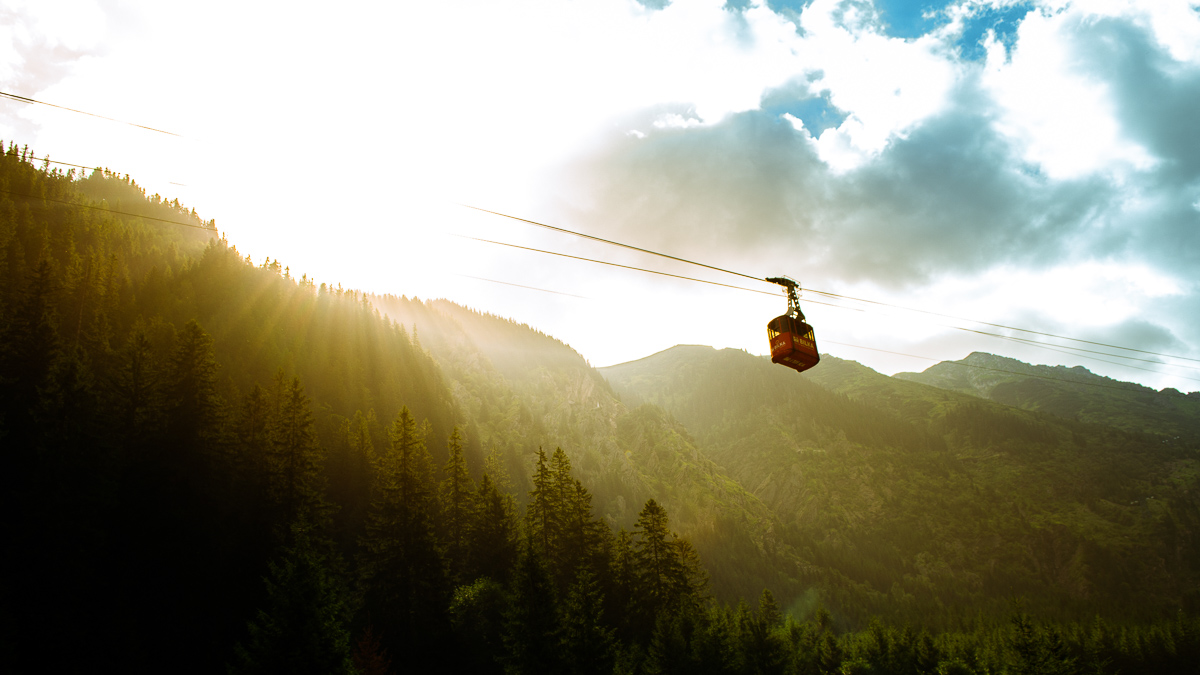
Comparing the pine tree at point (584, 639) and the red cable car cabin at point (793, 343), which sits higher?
the red cable car cabin at point (793, 343)

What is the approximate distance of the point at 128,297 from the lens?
75.4m

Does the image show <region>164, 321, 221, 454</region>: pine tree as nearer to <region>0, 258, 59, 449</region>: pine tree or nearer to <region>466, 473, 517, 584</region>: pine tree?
<region>0, 258, 59, 449</region>: pine tree

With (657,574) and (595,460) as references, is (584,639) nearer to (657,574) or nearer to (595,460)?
(657,574)

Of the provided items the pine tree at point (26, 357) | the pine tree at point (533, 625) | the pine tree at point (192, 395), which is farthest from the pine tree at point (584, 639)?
the pine tree at point (26, 357)

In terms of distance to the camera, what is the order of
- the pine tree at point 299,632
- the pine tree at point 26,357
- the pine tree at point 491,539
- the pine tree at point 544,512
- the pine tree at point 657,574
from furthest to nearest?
the pine tree at point 544,512
the pine tree at point 491,539
the pine tree at point 657,574
the pine tree at point 26,357
the pine tree at point 299,632

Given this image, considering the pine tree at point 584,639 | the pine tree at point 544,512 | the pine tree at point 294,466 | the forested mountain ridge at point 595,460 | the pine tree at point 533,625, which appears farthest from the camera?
the forested mountain ridge at point 595,460

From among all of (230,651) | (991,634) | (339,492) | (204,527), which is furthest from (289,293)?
(991,634)

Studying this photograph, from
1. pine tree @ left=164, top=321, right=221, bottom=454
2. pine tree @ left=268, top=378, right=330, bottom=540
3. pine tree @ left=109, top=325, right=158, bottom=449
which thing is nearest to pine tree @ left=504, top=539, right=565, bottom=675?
pine tree @ left=268, top=378, right=330, bottom=540

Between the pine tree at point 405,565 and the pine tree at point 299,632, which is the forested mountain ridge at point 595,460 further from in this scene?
the pine tree at point 299,632

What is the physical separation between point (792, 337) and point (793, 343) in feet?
1.04

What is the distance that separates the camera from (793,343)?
21.0m

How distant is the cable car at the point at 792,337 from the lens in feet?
69.3

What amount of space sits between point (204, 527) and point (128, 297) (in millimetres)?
56301

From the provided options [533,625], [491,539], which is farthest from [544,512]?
[533,625]
